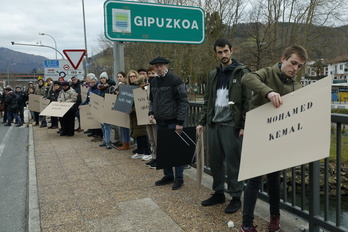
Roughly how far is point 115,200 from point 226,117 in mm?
1908

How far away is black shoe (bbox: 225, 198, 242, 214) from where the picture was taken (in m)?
3.70

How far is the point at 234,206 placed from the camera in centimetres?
374

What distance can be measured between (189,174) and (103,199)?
5.41ft

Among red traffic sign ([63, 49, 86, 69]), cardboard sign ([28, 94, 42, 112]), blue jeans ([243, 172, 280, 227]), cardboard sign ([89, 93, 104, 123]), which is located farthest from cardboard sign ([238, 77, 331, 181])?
cardboard sign ([28, 94, 42, 112])

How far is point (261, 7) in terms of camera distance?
78.0 ft

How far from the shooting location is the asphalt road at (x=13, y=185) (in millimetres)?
3989

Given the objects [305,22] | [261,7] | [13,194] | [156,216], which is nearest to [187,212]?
[156,216]

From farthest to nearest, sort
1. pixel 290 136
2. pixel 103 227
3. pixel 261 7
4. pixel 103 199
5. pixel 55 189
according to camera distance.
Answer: pixel 261 7 → pixel 55 189 → pixel 103 199 → pixel 103 227 → pixel 290 136

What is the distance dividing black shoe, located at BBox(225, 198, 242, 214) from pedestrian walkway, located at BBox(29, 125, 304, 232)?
55 millimetres

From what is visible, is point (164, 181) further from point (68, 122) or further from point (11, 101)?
point (11, 101)

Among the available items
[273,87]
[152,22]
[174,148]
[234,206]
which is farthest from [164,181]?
[152,22]

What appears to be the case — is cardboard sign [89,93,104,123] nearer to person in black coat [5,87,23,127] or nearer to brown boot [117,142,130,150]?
brown boot [117,142,130,150]

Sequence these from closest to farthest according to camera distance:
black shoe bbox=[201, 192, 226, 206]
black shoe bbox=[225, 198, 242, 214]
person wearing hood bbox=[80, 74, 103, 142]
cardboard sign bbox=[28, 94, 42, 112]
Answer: black shoe bbox=[225, 198, 242, 214]
black shoe bbox=[201, 192, 226, 206]
person wearing hood bbox=[80, 74, 103, 142]
cardboard sign bbox=[28, 94, 42, 112]

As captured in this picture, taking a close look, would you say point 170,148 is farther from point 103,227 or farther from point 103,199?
point 103,227
